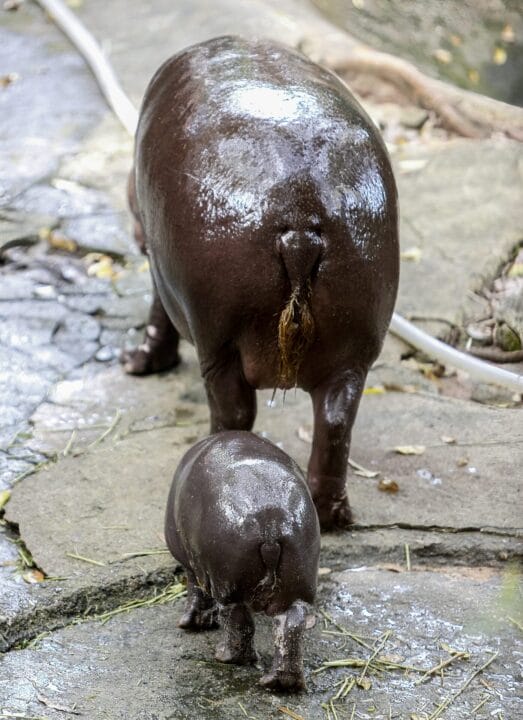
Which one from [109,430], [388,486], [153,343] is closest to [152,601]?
[388,486]

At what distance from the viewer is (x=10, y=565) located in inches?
138

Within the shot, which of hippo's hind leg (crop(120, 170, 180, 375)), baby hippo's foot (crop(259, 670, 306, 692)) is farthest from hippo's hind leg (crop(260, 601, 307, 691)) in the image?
hippo's hind leg (crop(120, 170, 180, 375))

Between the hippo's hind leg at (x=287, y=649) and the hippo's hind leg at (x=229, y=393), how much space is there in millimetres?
857

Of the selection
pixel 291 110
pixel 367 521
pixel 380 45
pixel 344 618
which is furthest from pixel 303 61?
pixel 380 45

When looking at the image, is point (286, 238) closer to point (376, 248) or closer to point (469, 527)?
point (376, 248)

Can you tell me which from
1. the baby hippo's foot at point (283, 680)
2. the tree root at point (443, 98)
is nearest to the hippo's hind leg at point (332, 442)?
the baby hippo's foot at point (283, 680)

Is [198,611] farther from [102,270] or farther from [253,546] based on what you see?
[102,270]

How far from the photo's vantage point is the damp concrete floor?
2949mm

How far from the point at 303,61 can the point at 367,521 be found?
5.14 feet

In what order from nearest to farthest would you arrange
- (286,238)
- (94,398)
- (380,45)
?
(286,238) < (94,398) < (380,45)

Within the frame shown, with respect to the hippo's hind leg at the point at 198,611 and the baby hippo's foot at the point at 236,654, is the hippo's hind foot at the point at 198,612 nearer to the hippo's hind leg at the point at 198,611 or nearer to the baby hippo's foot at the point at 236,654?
the hippo's hind leg at the point at 198,611

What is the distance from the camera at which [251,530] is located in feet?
9.12

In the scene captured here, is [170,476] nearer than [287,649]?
No

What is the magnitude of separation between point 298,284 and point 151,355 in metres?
1.69
